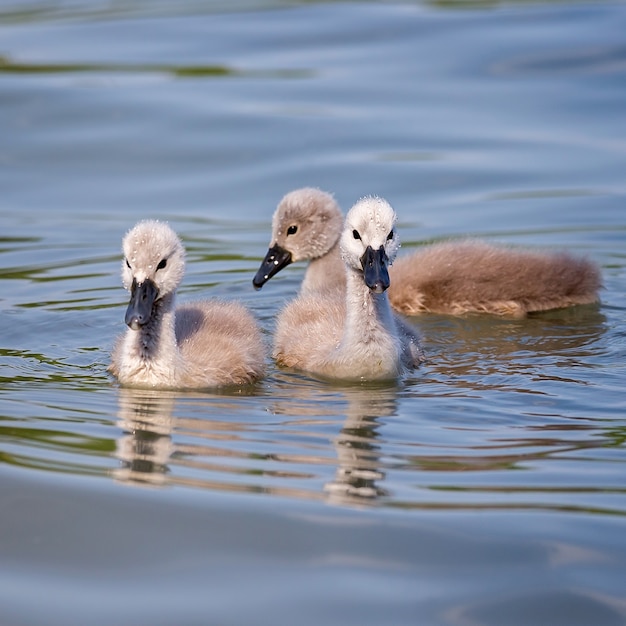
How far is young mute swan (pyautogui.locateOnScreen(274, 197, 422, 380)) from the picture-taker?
7617 millimetres

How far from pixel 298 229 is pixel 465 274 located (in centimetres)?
123

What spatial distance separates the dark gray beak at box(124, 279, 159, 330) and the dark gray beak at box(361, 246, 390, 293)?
1161 mm

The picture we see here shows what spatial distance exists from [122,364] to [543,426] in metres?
2.42

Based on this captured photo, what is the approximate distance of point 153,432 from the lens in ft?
21.5

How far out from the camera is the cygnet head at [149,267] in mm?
7375

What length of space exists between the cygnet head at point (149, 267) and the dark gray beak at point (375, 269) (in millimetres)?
1034

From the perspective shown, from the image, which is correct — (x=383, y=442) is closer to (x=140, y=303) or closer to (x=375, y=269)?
(x=375, y=269)

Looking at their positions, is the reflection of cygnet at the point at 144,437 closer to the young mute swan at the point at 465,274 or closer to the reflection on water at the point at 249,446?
the reflection on water at the point at 249,446

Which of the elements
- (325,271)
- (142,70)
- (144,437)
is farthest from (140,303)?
(142,70)

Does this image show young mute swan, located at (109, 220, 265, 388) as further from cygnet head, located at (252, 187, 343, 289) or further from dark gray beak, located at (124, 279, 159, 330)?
cygnet head, located at (252, 187, 343, 289)

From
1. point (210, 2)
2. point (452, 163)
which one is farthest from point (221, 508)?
point (210, 2)

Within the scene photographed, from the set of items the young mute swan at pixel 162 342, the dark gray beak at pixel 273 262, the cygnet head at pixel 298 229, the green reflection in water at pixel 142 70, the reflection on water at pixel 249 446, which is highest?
the green reflection in water at pixel 142 70

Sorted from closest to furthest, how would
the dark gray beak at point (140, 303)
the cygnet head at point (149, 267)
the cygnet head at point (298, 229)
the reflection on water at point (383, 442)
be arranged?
the reflection on water at point (383, 442), the dark gray beak at point (140, 303), the cygnet head at point (149, 267), the cygnet head at point (298, 229)

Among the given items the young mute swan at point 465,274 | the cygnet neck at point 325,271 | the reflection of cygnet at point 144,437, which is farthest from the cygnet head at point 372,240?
the cygnet neck at point 325,271
